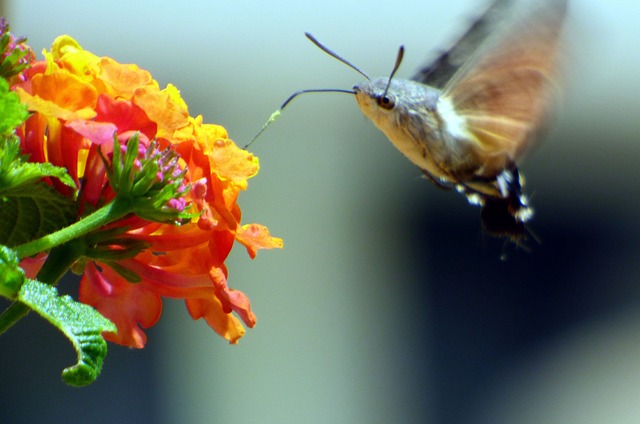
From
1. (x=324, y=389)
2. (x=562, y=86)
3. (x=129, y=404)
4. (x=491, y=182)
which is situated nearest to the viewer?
(x=562, y=86)

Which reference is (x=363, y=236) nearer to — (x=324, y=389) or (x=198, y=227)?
(x=324, y=389)

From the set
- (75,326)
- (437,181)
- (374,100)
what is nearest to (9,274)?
(75,326)

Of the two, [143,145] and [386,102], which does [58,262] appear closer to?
[143,145]

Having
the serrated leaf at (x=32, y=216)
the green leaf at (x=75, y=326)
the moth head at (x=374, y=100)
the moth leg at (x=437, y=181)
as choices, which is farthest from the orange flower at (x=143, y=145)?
the moth leg at (x=437, y=181)

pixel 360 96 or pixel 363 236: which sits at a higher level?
pixel 360 96

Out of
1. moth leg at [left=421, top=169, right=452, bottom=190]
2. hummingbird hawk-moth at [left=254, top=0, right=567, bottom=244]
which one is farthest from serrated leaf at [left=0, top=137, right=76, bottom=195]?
moth leg at [left=421, top=169, right=452, bottom=190]

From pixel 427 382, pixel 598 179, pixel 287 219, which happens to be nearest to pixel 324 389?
pixel 427 382
